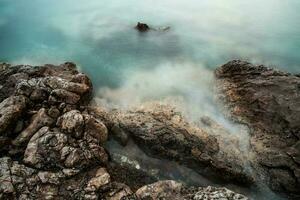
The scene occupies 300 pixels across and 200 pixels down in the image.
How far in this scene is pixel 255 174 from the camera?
13023 mm

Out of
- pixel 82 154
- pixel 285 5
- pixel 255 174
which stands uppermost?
pixel 285 5

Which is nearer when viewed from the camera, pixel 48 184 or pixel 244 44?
pixel 48 184

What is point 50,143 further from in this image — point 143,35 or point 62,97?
point 143,35

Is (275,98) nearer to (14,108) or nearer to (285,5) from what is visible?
(14,108)

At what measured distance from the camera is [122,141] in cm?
1376

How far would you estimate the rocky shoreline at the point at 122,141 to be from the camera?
Result: 37.7 ft

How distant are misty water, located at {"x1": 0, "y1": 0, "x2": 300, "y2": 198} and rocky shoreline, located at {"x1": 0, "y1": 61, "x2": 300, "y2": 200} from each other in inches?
43.2

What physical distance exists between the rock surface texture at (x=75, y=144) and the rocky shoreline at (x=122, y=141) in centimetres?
3

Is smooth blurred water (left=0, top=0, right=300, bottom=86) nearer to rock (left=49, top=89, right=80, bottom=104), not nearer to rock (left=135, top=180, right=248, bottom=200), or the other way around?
rock (left=49, top=89, right=80, bottom=104)

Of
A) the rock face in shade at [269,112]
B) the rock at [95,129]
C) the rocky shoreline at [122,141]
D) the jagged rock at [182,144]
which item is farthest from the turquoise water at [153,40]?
the rock at [95,129]

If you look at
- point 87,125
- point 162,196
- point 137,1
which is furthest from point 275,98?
point 137,1

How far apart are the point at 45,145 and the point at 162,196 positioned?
4.57m

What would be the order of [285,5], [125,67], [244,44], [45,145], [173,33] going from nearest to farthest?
1. [45,145]
2. [125,67]
3. [244,44]
4. [173,33]
5. [285,5]

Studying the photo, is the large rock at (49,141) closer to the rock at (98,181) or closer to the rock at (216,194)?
the rock at (98,181)
